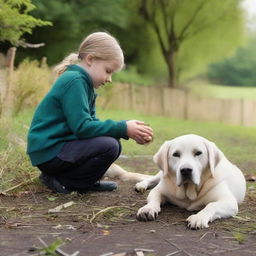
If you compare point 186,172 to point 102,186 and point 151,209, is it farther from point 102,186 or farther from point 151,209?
point 102,186

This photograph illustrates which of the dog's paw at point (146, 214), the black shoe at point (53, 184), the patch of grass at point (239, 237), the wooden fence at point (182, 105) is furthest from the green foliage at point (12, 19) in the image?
the wooden fence at point (182, 105)

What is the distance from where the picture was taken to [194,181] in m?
3.66

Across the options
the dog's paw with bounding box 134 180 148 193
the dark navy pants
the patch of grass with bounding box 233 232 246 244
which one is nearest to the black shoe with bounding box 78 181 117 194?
the dark navy pants

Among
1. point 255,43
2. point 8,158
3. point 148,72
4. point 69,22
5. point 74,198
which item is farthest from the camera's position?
point 255,43

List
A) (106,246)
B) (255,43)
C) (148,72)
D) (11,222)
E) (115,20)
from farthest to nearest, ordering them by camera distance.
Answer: (255,43) < (148,72) < (115,20) < (11,222) < (106,246)

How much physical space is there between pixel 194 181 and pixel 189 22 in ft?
79.5

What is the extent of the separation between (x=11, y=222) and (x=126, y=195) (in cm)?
132

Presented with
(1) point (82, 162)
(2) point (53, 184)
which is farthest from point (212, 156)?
(2) point (53, 184)

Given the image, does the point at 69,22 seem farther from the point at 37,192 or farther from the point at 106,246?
the point at 106,246

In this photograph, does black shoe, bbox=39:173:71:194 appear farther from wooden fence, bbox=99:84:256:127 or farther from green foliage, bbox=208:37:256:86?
green foliage, bbox=208:37:256:86

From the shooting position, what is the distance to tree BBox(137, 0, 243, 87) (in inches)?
1050

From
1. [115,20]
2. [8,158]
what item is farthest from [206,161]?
[115,20]

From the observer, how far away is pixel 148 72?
28891 mm

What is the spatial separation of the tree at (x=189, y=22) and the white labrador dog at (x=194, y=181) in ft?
76.2
